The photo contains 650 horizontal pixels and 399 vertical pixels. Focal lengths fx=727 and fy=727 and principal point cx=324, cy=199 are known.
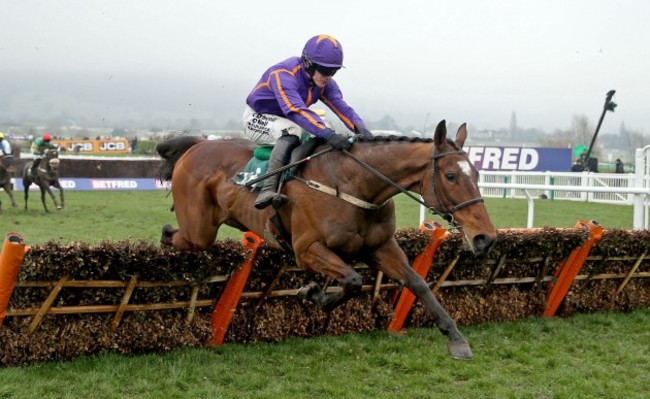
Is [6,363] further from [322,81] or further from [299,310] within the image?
[322,81]

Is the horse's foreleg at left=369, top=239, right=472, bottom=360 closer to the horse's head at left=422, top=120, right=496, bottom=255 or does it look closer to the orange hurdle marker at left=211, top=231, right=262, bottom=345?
the horse's head at left=422, top=120, right=496, bottom=255

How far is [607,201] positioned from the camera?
789 inches

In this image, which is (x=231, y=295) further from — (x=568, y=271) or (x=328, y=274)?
(x=568, y=271)

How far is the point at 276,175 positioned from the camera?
536 cm

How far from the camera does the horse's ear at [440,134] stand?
4656mm

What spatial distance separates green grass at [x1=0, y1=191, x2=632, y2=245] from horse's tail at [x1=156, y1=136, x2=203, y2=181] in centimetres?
379

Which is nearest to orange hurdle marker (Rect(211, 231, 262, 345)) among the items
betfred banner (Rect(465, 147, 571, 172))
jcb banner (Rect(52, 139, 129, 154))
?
betfred banner (Rect(465, 147, 571, 172))

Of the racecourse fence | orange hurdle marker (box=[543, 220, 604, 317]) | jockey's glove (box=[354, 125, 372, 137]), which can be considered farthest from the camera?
orange hurdle marker (box=[543, 220, 604, 317])

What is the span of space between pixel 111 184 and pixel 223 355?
19.1m

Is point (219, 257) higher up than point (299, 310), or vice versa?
point (219, 257)

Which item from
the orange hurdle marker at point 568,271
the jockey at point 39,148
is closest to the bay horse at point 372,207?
the orange hurdle marker at point 568,271

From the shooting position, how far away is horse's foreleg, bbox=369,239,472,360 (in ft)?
15.5

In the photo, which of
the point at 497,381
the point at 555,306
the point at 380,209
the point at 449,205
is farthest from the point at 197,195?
the point at 555,306

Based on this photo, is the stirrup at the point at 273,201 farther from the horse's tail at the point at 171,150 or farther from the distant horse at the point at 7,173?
the distant horse at the point at 7,173
